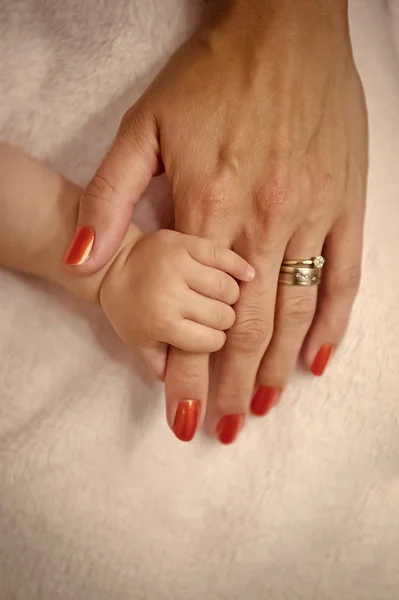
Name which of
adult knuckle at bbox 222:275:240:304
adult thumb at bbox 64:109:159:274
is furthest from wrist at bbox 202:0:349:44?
adult knuckle at bbox 222:275:240:304

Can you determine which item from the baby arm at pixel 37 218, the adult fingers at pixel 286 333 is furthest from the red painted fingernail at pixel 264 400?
the baby arm at pixel 37 218

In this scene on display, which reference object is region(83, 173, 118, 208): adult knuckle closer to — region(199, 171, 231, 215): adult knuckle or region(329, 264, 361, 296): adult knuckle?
region(199, 171, 231, 215): adult knuckle

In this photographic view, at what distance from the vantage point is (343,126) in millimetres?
669

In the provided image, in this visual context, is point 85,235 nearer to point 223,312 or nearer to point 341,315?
point 223,312

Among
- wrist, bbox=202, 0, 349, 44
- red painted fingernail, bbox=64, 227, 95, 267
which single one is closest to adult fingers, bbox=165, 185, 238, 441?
red painted fingernail, bbox=64, 227, 95, 267

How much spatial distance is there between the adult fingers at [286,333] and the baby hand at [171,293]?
0.06 meters

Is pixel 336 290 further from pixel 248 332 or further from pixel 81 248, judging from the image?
pixel 81 248

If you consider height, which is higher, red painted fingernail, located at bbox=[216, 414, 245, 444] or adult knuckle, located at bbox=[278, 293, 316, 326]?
adult knuckle, located at bbox=[278, 293, 316, 326]

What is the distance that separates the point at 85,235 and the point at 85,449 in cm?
22

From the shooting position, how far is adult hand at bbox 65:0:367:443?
1.97 feet

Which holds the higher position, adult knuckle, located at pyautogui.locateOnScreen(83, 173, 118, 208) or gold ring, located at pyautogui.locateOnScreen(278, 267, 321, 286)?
adult knuckle, located at pyautogui.locateOnScreen(83, 173, 118, 208)

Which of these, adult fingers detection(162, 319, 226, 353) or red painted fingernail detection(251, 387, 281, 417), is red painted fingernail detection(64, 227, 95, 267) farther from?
red painted fingernail detection(251, 387, 281, 417)

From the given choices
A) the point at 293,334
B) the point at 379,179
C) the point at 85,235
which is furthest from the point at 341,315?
the point at 85,235

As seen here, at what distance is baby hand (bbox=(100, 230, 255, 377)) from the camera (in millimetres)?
581
